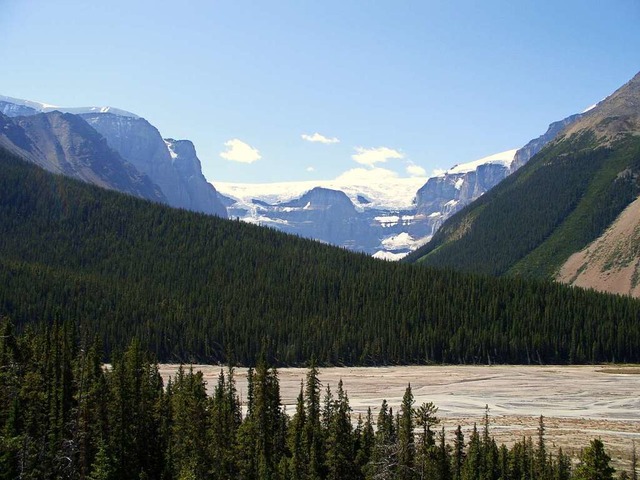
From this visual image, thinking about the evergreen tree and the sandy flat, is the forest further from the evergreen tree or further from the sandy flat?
the sandy flat

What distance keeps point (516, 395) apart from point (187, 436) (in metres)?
65.0

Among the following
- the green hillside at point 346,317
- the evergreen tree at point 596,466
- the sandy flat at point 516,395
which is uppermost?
the green hillside at point 346,317

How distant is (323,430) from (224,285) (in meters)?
143

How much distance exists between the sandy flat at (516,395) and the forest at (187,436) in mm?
14889

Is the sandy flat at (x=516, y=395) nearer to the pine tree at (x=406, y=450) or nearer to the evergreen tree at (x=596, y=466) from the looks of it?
the pine tree at (x=406, y=450)

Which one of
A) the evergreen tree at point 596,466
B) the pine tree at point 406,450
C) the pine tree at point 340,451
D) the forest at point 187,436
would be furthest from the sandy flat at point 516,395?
the evergreen tree at point 596,466

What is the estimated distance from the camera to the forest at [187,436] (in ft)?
160

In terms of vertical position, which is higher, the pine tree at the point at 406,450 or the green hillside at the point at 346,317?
the green hillside at the point at 346,317

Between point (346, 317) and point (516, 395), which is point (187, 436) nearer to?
point (516, 395)

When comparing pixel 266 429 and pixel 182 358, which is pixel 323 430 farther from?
pixel 182 358

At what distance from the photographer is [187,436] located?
54906mm

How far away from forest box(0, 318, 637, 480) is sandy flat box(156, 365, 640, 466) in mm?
14889

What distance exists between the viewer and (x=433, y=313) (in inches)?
6777

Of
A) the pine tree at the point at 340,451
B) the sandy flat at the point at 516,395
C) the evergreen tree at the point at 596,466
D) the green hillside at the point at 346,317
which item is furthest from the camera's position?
the green hillside at the point at 346,317
